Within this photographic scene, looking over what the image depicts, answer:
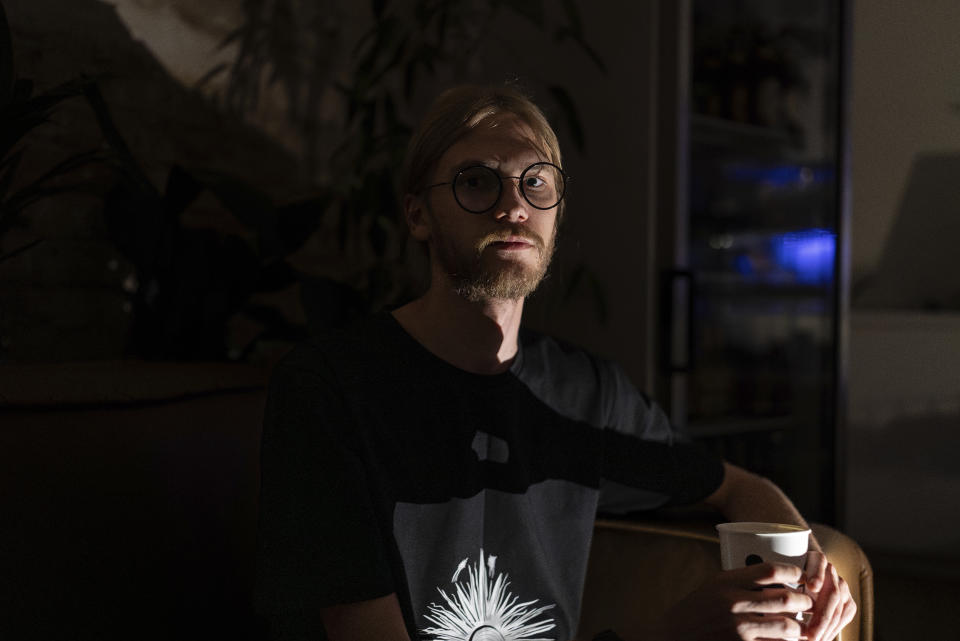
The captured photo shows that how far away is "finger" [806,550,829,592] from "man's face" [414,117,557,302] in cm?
50

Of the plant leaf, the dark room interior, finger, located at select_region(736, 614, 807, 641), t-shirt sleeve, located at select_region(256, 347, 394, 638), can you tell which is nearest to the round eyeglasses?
the dark room interior

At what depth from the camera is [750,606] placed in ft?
2.87

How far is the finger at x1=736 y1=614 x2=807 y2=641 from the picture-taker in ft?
2.89

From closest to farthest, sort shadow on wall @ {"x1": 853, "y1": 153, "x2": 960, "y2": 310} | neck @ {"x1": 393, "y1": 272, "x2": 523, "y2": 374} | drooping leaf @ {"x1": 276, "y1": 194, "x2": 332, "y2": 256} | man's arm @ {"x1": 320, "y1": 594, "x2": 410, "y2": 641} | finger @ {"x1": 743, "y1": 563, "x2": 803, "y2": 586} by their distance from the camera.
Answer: finger @ {"x1": 743, "y1": 563, "x2": 803, "y2": 586} → man's arm @ {"x1": 320, "y1": 594, "x2": 410, "y2": 641} → neck @ {"x1": 393, "y1": 272, "x2": 523, "y2": 374} → drooping leaf @ {"x1": 276, "y1": 194, "x2": 332, "y2": 256} → shadow on wall @ {"x1": 853, "y1": 153, "x2": 960, "y2": 310}

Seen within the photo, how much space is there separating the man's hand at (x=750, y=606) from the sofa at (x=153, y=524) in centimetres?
14

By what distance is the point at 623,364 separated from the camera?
8.20 feet

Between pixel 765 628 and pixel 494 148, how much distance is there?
2.34 feet

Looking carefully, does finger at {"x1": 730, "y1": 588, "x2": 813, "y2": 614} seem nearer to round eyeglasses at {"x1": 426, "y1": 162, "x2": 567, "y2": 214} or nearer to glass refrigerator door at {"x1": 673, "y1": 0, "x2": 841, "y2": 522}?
round eyeglasses at {"x1": 426, "y1": 162, "x2": 567, "y2": 214}

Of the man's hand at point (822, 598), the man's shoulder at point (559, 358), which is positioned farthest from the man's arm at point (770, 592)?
the man's shoulder at point (559, 358)

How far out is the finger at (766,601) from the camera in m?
0.88

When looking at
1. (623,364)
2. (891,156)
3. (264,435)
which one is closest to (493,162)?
(264,435)

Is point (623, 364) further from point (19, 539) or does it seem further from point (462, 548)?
point (19, 539)

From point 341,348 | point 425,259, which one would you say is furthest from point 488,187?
point 425,259

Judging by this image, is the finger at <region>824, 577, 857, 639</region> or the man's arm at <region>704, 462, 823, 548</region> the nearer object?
the finger at <region>824, 577, 857, 639</region>
